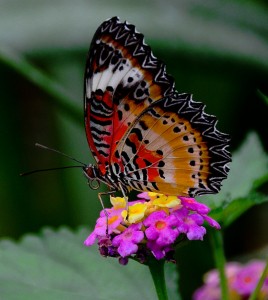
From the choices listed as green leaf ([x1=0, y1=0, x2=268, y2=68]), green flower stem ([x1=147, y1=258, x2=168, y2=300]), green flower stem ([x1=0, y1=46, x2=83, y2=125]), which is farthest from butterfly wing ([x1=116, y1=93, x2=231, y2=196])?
green leaf ([x1=0, y1=0, x2=268, y2=68])

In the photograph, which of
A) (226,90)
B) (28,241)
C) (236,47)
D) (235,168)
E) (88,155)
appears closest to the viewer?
(28,241)

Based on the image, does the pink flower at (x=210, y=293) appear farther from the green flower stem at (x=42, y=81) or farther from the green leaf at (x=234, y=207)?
the green flower stem at (x=42, y=81)

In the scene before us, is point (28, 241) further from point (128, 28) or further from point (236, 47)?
point (236, 47)

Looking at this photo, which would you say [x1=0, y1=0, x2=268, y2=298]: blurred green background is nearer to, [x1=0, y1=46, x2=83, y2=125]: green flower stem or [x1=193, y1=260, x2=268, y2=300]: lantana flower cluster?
[x1=0, y1=46, x2=83, y2=125]: green flower stem

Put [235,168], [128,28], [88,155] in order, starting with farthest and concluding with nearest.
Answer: [88,155] → [235,168] → [128,28]

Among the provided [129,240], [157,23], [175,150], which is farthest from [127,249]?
[157,23]

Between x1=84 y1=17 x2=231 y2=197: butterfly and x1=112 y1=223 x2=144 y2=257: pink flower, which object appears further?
x1=84 y1=17 x2=231 y2=197: butterfly

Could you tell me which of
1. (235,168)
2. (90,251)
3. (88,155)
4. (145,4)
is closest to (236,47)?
(145,4)
